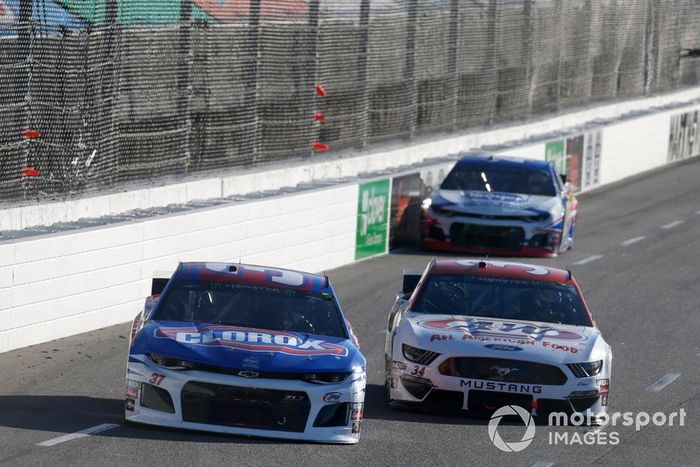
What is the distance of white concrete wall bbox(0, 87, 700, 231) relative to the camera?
15914 millimetres

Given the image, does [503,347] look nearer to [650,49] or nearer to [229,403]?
[229,403]

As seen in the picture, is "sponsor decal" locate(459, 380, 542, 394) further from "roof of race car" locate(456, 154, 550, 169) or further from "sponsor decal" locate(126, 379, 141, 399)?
"roof of race car" locate(456, 154, 550, 169)

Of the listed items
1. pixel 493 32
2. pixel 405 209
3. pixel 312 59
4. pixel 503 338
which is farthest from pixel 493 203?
pixel 503 338

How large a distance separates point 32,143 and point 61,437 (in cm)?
632

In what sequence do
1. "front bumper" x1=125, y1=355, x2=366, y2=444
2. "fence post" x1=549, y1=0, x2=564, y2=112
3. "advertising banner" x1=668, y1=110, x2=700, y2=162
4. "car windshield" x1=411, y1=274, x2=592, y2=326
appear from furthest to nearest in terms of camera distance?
1. "advertising banner" x1=668, y1=110, x2=700, y2=162
2. "fence post" x1=549, y1=0, x2=564, y2=112
3. "car windshield" x1=411, y1=274, x2=592, y2=326
4. "front bumper" x1=125, y1=355, x2=366, y2=444

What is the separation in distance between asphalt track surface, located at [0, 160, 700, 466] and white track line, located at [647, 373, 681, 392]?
29 millimetres

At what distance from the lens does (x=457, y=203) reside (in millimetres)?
21656

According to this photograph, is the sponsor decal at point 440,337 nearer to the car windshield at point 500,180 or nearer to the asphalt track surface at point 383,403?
the asphalt track surface at point 383,403

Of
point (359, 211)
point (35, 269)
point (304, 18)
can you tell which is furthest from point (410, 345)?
point (304, 18)

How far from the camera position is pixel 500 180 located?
22578mm

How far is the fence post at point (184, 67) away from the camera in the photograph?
60.1 feet

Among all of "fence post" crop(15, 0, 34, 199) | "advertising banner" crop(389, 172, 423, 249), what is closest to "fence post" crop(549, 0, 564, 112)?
"advertising banner" crop(389, 172, 423, 249)

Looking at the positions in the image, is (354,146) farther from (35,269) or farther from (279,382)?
(279,382)

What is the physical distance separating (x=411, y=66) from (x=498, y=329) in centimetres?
1495
